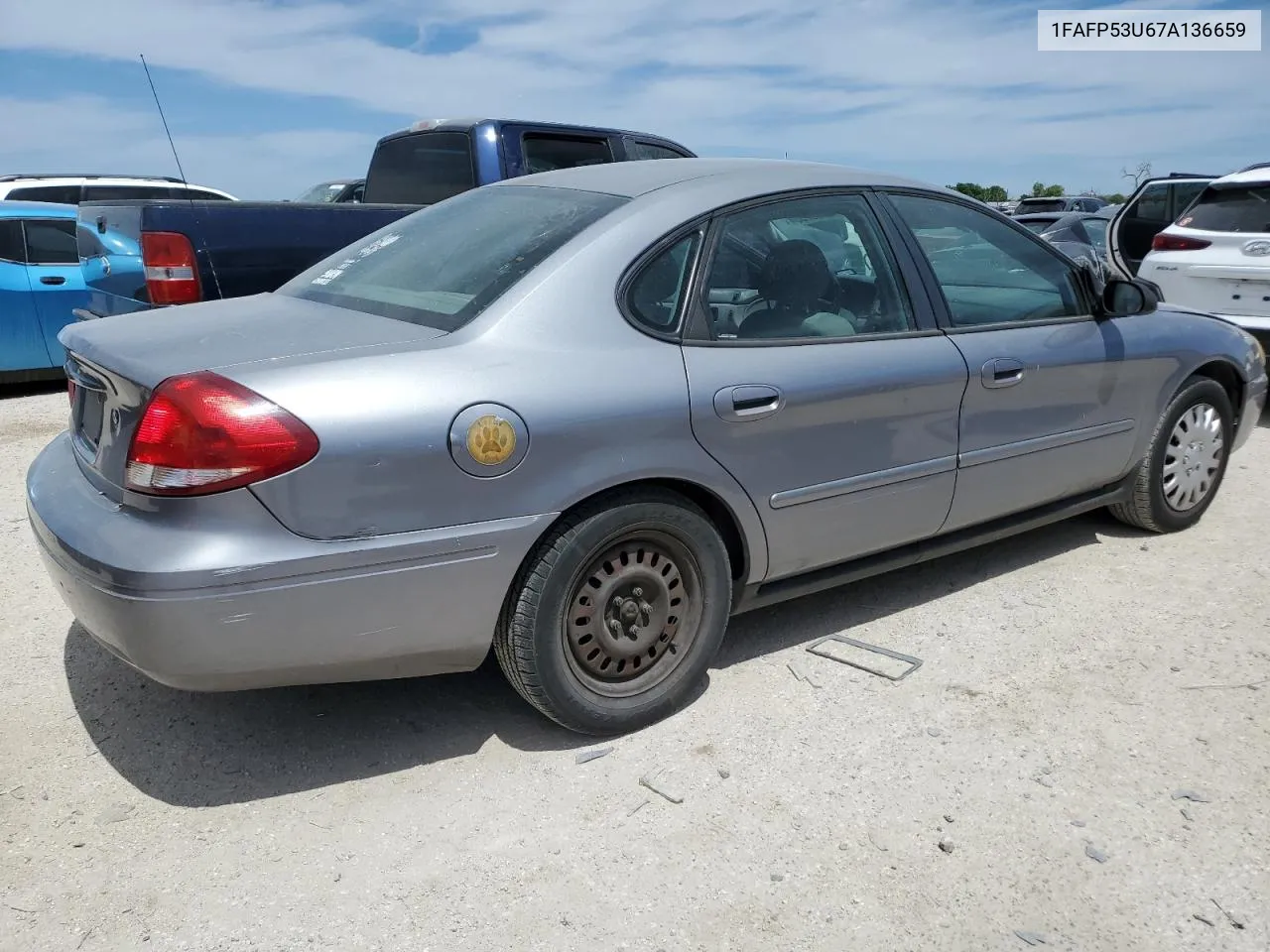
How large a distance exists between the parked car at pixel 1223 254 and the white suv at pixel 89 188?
9.33 metres

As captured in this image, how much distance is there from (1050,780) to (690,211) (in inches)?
74.3

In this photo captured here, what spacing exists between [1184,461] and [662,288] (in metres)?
2.92

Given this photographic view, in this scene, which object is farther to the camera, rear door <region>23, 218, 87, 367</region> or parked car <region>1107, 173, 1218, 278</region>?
parked car <region>1107, 173, 1218, 278</region>

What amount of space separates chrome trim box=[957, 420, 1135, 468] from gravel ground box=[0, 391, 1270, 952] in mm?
611

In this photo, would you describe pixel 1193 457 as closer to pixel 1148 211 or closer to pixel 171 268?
pixel 171 268

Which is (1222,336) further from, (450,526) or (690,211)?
(450,526)

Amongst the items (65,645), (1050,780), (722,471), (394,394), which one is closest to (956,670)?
(1050,780)

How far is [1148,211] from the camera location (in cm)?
994

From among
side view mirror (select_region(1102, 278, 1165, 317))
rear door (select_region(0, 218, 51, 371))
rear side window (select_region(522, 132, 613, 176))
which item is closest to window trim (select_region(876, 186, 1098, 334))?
side view mirror (select_region(1102, 278, 1165, 317))

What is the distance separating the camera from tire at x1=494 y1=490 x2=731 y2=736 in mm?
2812

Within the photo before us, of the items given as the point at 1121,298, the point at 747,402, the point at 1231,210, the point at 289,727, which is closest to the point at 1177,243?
the point at 1231,210

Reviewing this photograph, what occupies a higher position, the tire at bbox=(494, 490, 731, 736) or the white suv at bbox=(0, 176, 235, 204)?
the white suv at bbox=(0, 176, 235, 204)

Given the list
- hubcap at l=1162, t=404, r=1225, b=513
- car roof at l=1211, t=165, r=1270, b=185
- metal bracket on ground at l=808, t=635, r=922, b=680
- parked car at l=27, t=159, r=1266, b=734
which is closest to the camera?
parked car at l=27, t=159, r=1266, b=734

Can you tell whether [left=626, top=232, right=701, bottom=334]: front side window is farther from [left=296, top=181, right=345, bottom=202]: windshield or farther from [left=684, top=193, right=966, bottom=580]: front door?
[left=296, top=181, right=345, bottom=202]: windshield
